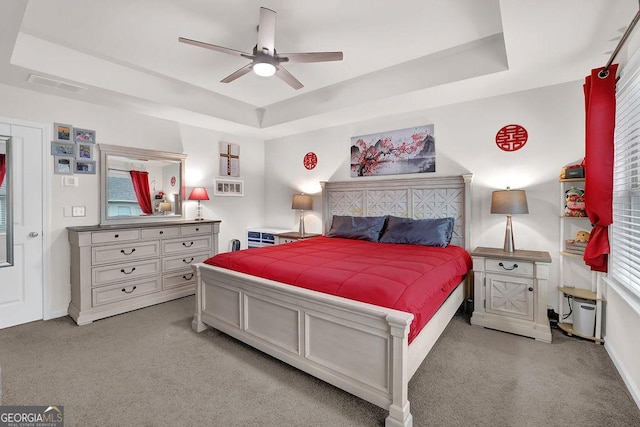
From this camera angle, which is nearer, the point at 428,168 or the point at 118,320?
the point at 118,320

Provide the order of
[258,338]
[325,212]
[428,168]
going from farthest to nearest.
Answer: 1. [325,212]
2. [428,168]
3. [258,338]

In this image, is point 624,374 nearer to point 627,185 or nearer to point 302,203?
point 627,185

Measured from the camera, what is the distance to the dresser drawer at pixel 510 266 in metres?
2.72

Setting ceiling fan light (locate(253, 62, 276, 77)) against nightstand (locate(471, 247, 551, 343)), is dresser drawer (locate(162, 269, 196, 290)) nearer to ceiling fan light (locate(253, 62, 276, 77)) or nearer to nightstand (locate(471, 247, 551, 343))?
ceiling fan light (locate(253, 62, 276, 77))

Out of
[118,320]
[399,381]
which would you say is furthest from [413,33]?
[118,320]

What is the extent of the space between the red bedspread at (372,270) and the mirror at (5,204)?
6.76 feet

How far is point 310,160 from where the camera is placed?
4941mm

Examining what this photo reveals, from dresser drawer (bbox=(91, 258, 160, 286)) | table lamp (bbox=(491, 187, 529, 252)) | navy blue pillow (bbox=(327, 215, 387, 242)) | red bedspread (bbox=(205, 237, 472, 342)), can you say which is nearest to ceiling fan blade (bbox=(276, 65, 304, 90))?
red bedspread (bbox=(205, 237, 472, 342))

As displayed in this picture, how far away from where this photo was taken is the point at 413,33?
2605 mm

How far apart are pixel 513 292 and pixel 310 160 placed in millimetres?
3334

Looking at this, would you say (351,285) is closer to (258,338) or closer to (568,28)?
(258,338)

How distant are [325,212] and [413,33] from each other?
105 inches

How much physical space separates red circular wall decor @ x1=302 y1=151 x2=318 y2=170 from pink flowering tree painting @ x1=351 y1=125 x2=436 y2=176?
2.35 ft

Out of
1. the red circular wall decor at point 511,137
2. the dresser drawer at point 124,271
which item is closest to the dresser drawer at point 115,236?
the dresser drawer at point 124,271
